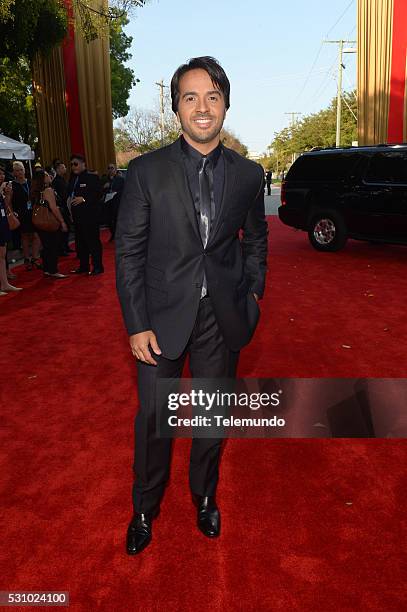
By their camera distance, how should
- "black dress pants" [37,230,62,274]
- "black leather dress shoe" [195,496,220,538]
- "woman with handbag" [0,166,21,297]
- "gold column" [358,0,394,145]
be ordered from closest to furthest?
"black leather dress shoe" [195,496,220,538] → "woman with handbag" [0,166,21,297] → "black dress pants" [37,230,62,274] → "gold column" [358,0,394,145]

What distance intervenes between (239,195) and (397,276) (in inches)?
281

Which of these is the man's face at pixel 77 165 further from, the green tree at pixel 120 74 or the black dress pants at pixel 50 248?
the green tree at pixel 120 74

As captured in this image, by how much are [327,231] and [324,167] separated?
1.30m

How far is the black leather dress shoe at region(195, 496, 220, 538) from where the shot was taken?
264 cm

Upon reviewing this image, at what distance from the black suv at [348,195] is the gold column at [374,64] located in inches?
319

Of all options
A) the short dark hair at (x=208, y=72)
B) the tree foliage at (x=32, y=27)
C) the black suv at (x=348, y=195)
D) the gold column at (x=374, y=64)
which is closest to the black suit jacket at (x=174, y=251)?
the short dark hair at (x=208, y=72)

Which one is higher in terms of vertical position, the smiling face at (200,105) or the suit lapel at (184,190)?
the smiling face at (200,105)

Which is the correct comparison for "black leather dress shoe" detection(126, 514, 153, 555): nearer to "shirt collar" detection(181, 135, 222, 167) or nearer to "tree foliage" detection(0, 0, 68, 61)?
"shirt collar" detection(181, 135, 222, 167)

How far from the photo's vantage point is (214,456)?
2.60 metres

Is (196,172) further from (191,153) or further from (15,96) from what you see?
(15,96)

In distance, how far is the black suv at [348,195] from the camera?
9.62 metres

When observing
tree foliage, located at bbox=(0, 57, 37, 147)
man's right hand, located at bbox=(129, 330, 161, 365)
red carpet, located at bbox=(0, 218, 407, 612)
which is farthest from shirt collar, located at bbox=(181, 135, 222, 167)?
tree foliage, located at bbox=(0, 57, 37, 147)

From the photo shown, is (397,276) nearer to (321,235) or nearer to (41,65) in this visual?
(321,235)

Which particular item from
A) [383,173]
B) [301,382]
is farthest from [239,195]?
[383,173]
